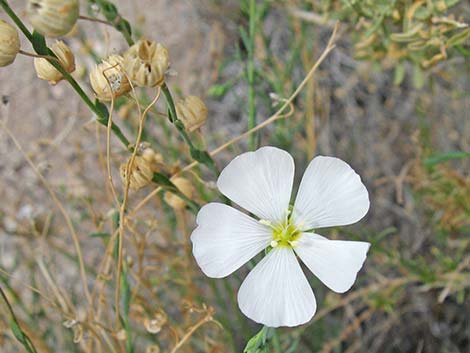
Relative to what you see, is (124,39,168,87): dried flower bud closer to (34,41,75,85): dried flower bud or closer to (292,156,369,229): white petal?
(34,41,75,85): dried flower bud

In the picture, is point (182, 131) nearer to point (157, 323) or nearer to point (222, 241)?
point (222, 241)

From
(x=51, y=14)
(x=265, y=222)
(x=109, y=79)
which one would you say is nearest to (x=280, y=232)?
(x=265, y=222)

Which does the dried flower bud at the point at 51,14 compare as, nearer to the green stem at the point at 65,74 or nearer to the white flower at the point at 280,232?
the green stem at the point at 65,74

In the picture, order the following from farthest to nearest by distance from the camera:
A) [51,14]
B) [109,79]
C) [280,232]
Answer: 1. [280,232]
2. [109,79]
3. [51,14]

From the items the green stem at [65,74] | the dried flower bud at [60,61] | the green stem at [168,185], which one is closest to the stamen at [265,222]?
the green stem at [168,185]

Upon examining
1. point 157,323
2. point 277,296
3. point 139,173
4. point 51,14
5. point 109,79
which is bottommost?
point 157,323

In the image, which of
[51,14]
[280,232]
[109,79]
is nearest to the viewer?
[51,14]

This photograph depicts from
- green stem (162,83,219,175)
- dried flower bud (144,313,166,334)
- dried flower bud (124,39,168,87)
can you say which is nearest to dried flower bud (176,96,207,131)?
green stem (162,83,219,175)
